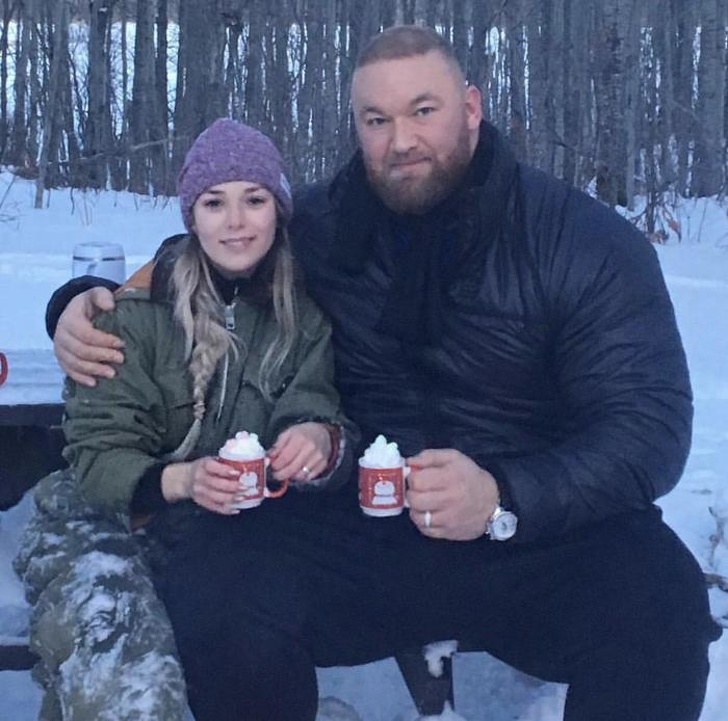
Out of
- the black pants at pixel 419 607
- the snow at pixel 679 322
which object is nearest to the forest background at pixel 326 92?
the snow at pixel 679 322

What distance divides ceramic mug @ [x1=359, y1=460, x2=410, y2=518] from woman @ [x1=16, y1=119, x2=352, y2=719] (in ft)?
0.73

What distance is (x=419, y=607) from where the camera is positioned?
238cm

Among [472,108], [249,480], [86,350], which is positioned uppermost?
[472,108]

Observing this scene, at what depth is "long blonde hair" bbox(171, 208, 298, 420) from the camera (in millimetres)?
2578

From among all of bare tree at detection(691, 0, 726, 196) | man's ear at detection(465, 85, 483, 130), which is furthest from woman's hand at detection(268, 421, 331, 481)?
bare tree at detection(691, 0, 726, 196)

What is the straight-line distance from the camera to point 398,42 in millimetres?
2752

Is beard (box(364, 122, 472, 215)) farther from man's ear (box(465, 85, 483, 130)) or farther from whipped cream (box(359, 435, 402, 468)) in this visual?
whipped cream (box(359, 435, 402, 468))

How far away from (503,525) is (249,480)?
1.69 ft

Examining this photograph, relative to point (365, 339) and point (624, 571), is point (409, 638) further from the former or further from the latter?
point (365, 339)

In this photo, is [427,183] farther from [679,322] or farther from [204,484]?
[679,322]

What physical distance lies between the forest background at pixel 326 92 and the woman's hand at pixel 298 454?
304 inches

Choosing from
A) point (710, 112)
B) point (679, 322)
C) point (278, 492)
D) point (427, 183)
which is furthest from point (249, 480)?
point (710, 112)

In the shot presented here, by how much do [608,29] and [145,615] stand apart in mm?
9472

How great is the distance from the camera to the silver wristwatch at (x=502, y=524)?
2338 millimetres
